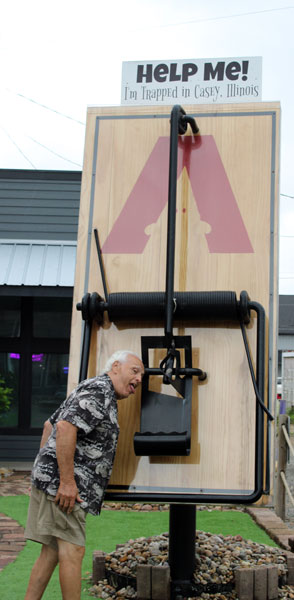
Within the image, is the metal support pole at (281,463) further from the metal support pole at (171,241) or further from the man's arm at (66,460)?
the man's arm at (66,460)

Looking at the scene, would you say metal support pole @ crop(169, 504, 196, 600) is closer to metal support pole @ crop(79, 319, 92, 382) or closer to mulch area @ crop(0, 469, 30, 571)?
metal support pole @ crop(79, 319, 92, 382)

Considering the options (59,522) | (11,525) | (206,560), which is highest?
(59,522)

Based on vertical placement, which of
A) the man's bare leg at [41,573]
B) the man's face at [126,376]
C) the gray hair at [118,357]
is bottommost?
the man's bare leg at [41,573]

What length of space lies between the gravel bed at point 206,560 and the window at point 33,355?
5.63 metres

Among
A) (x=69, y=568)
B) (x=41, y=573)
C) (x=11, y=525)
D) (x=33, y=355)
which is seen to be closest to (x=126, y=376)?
(x=69, y=568)

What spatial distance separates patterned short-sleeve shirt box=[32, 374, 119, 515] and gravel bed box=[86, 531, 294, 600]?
4.74 ft

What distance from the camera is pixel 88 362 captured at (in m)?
3.69

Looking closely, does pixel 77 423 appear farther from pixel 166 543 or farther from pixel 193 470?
→ pixel 166 543

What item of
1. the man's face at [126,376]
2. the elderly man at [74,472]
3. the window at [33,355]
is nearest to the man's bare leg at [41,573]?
the elderly man at [74,472]

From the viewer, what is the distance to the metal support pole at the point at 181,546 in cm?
435

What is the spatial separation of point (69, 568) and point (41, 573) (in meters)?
0.25

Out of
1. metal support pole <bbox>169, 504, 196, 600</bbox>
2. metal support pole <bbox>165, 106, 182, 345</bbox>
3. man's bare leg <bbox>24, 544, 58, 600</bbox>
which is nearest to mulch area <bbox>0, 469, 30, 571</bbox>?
metal support pole <bbox>169, 504, 196, 600</bbox>

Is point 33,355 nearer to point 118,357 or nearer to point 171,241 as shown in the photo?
point 118,357

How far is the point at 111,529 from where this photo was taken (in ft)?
20.9
